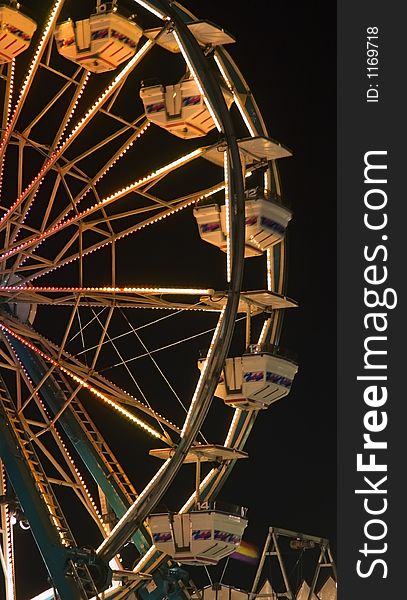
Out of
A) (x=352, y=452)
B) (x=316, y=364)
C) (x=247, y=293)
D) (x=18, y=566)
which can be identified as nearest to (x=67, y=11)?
→ (x=247, y=293)

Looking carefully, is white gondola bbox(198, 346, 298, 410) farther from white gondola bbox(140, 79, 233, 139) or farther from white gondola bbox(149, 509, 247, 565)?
white gondola bbox(140, 79, 233, 139)

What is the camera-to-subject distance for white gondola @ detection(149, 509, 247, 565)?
1805cm

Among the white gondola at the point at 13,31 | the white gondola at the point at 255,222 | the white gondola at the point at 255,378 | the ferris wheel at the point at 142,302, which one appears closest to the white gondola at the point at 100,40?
the ferris wheel at the point at 142,302

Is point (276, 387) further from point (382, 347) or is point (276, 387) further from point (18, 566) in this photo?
point (18, 566)

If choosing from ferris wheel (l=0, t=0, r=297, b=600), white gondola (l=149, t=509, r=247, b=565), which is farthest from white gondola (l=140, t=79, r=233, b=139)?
white gondola (l=149, t=509, r=247, b=565)

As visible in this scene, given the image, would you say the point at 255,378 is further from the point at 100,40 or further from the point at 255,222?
the point at 100,40

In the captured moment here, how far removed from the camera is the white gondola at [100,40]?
1866 cm

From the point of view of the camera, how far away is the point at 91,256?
28.8 metres

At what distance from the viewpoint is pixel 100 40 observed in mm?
18719

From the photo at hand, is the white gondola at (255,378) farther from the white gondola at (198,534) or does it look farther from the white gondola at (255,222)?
the white gondola at (198,534)

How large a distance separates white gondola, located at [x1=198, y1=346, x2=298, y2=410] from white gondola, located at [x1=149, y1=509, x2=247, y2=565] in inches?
60.0

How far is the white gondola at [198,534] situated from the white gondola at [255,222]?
324 cm

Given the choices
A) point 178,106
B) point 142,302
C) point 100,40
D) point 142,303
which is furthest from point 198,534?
point 100,40

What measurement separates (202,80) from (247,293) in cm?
269
